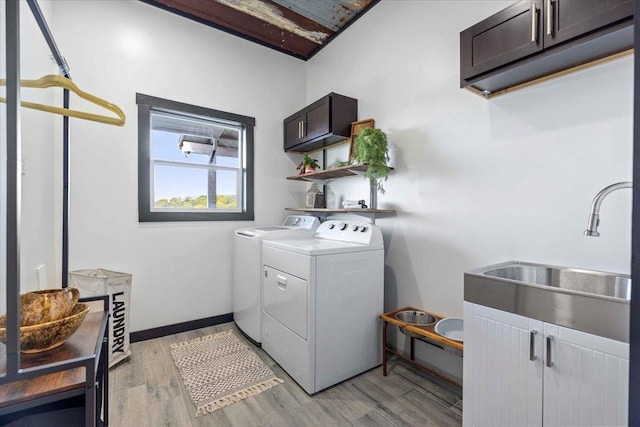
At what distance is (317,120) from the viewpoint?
2902mm

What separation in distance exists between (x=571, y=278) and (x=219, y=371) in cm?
232

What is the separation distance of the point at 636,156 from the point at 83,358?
4.12ft

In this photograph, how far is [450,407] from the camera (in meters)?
1.81

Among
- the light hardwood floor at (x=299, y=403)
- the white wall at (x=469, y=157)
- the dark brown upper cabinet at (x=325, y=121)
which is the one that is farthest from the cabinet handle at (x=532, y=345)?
the dark brown upper cabinet at (x=325, y=121)

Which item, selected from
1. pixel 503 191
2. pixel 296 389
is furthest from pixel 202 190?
pixel 503 191

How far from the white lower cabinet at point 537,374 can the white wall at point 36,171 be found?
1.97m

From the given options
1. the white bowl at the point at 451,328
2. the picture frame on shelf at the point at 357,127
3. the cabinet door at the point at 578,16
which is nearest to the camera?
the cabinet door at the point at 578,16

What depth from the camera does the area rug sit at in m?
1.89

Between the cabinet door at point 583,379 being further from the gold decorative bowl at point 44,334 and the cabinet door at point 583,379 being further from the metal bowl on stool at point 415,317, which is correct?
the gold decorative bowl at point 44,334

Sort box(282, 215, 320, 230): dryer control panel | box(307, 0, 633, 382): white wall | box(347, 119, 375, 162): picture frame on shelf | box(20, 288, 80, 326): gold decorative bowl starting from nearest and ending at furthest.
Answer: box(20, 288, 80, 326): gold decorative bowl, box(307, 0, 633, 382): white wall, box(347, 119, 375, 162): picture frame on shelf, box(282, 215, 320, 230): dryer control panel

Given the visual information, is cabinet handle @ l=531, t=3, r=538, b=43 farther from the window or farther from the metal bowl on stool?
the window

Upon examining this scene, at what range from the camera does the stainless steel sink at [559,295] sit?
1031 mm

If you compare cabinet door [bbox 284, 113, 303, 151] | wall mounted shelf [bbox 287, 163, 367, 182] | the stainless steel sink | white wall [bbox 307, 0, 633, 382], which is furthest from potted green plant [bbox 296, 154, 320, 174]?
the stainless steel sink

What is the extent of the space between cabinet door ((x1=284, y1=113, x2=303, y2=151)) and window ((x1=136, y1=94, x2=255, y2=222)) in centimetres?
40
